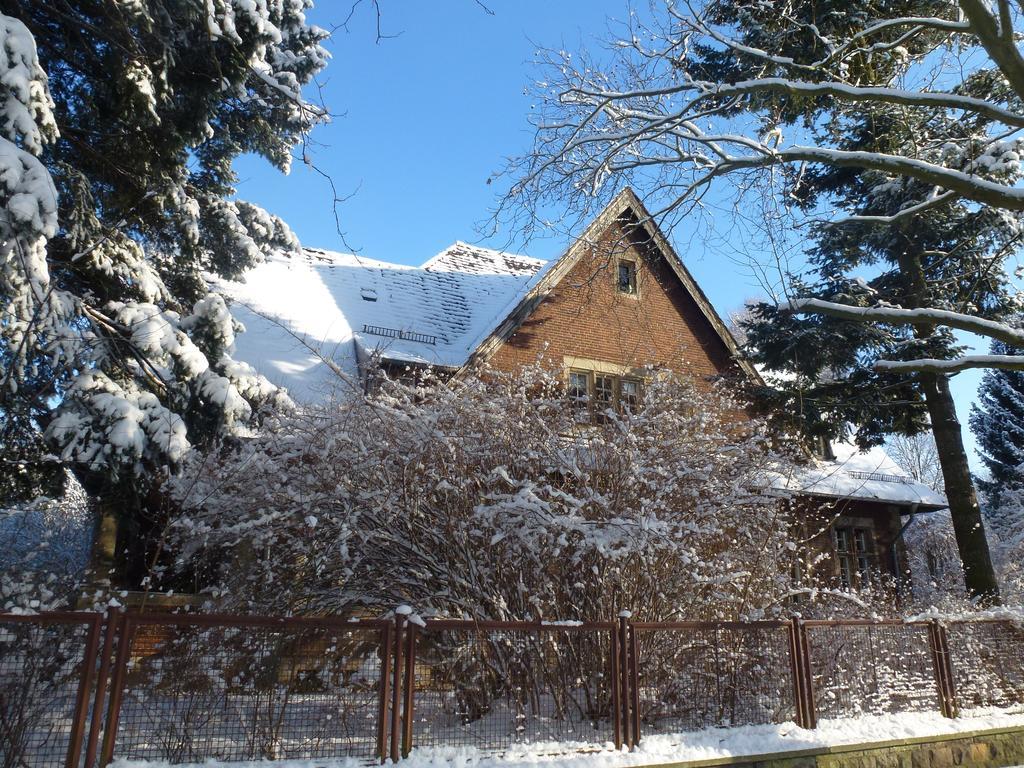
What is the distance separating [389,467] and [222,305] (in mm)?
3267

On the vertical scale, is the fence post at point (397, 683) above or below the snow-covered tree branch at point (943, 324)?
below

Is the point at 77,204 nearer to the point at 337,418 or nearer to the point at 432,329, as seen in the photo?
the point at 337,418

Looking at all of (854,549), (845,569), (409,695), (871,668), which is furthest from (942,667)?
(845,569)

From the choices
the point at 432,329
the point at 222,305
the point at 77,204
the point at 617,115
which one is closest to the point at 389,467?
the point at 222,305

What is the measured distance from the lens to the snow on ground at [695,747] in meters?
6.24

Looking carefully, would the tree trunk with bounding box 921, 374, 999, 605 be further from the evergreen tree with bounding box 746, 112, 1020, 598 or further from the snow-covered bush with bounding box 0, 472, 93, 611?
the snow-covered bush with bounding box 0, 472, 93, 611

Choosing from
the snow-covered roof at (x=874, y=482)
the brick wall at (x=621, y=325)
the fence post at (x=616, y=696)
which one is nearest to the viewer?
the fence post at (x=616, y=696)

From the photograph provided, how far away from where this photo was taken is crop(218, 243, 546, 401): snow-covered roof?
14508 millimetres

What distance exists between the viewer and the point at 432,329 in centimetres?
1691

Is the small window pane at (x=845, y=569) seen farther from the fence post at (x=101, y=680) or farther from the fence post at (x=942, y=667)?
the fence post at (x=101, y=680)

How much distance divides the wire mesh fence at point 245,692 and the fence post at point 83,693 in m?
0.18

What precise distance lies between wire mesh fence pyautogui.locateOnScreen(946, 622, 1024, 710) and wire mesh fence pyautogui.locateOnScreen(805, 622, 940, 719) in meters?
0.54

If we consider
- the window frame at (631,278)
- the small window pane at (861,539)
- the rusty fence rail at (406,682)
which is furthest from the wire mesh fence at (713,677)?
the small window pane at (861,539)

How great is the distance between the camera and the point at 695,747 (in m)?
7.26
